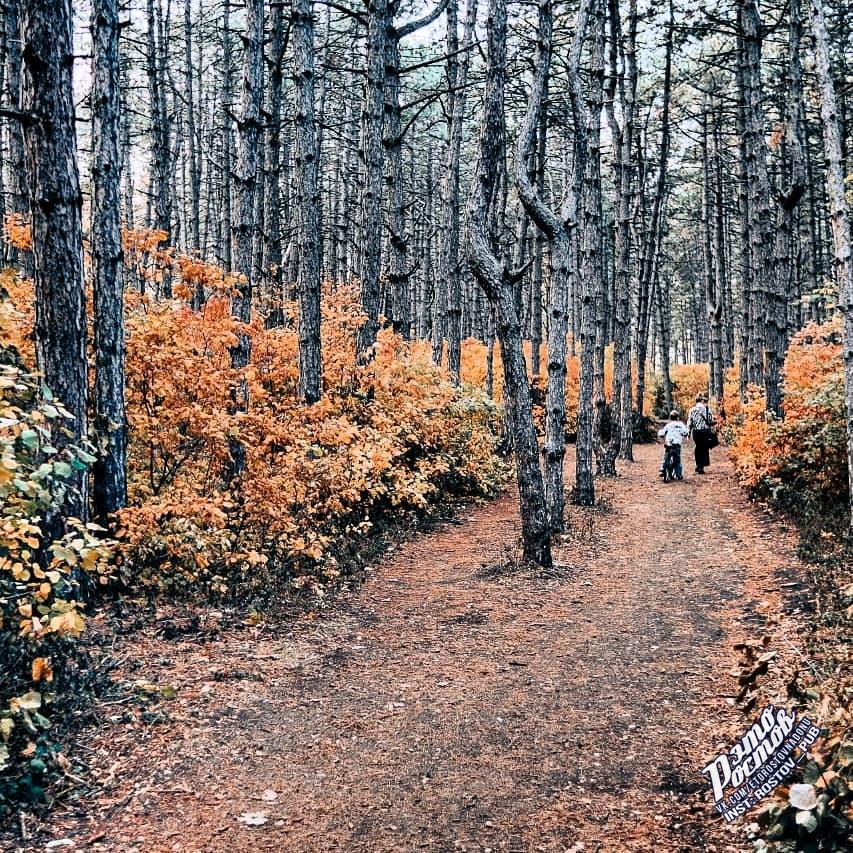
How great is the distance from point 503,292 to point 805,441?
17.4 ft

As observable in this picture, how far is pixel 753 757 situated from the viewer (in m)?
3.39

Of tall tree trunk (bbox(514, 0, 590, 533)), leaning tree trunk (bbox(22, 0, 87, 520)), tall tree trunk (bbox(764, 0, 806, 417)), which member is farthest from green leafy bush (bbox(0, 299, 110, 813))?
tall tree trunk (bbox(764, 0, 806, 417))

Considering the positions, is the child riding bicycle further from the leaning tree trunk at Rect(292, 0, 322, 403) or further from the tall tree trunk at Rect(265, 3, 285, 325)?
the tall tree trunk at Rect(265, 3, 285, 325)

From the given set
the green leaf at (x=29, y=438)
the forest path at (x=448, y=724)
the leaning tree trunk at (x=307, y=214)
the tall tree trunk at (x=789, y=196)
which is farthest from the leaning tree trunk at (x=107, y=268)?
the tall tree trunk at (x=789, y=196)

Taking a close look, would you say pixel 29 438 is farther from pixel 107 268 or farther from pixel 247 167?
pixel 247 167

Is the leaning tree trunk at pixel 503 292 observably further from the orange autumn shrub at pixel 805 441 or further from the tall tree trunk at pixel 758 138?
the tall tree trunk at pixel 758 138

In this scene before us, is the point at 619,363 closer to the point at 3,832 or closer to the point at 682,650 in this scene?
the point at 682,650

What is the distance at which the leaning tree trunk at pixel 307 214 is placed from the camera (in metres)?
11.0

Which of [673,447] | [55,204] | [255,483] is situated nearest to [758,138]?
[673,447]

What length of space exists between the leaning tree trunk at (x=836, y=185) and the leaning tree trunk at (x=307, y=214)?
21.4 feet

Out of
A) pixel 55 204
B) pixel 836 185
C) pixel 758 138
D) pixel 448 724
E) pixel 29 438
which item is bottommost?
pixel 448 724

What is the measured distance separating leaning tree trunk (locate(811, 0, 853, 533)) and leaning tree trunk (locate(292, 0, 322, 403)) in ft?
21.4

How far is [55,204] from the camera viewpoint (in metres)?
5.86

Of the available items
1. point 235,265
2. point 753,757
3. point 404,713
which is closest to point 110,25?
point 235,265
